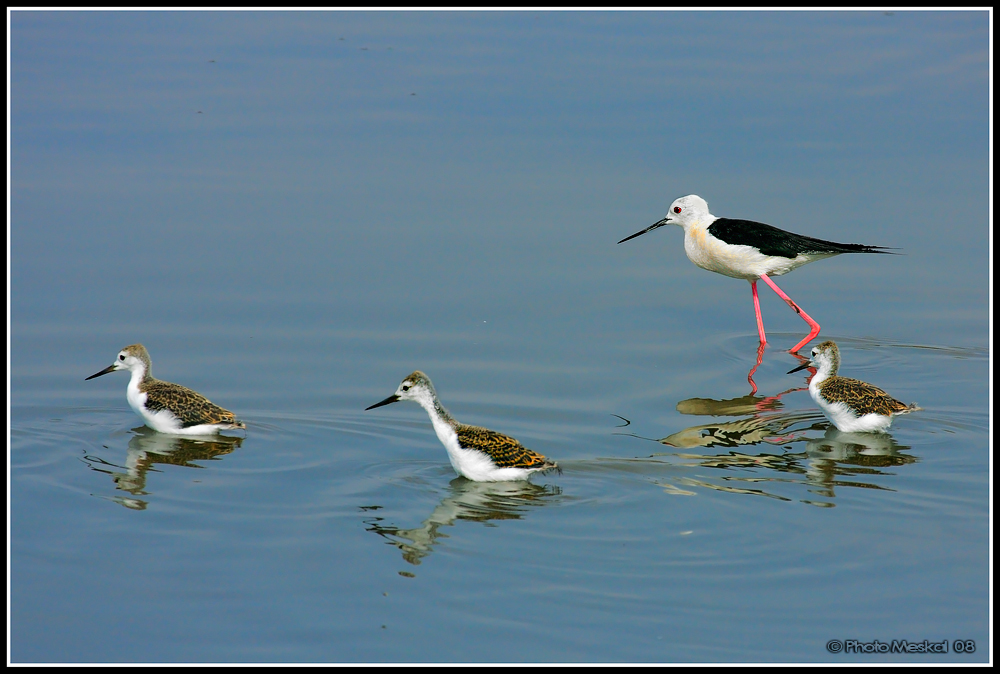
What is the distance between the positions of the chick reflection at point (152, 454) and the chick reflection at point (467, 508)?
1.78 m

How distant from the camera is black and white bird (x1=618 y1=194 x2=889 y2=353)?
40.1ft

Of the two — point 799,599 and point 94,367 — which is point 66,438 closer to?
point 94,367

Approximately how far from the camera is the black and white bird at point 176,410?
28.5 feet

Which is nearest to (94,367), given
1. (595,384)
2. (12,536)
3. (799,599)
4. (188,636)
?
(12,536)

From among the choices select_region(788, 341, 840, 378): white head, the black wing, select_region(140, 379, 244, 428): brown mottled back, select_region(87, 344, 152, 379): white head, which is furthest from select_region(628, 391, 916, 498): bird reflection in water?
select_region(87, 344, 152, 379): white head

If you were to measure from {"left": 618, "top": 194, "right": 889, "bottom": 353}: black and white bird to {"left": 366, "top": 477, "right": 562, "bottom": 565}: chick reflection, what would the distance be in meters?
5.06

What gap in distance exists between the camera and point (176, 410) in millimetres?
8812

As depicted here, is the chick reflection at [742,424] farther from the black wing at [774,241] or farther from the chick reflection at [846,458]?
the black wing at [774,241]

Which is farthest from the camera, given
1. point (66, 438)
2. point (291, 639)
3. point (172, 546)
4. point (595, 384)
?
point (595, 384)

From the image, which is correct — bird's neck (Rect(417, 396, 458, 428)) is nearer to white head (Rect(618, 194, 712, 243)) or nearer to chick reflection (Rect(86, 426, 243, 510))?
chick reflection (Rect(86, 426, 243, 510))

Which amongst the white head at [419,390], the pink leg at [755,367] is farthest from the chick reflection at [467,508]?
the pink leg at [755,367]

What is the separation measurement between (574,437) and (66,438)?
383cm

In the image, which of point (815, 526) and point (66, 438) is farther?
point (66, 438)

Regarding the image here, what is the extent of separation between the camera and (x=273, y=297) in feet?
40.3
